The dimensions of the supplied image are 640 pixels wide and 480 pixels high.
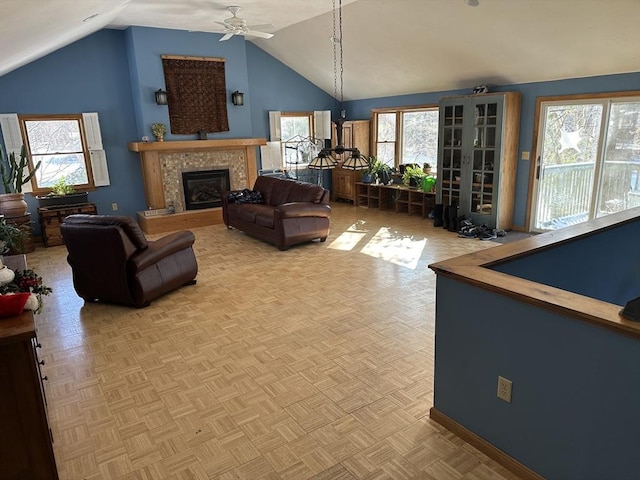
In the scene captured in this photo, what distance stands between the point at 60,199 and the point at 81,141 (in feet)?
3.52

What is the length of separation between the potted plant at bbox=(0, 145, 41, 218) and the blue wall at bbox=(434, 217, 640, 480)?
239 inches

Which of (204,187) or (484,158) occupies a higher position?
(484,158)

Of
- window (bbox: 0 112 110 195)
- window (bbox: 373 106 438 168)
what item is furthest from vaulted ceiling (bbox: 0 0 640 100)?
window (bbox: 0 112 110 195)

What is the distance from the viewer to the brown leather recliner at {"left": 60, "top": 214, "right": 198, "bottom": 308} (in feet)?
12.8

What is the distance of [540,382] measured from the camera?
1896mm

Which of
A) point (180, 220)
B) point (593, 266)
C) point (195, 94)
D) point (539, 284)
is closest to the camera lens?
point (539, 284)

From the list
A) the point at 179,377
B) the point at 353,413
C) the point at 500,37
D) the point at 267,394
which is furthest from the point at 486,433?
the point at 500,37

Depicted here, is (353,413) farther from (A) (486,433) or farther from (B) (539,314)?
(B) (539,314)

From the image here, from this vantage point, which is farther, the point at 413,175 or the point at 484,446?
the point at 413,175

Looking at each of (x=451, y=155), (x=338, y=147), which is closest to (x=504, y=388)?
(x=338, y=147)

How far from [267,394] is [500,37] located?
196 inches

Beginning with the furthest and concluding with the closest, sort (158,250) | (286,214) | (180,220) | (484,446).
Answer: (180,220) → (286,214) → (158,250) → (484,446)

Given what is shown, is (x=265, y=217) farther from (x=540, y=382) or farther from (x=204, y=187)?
(x=540, y=382)

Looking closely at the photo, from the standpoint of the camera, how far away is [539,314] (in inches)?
72.5
